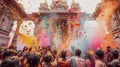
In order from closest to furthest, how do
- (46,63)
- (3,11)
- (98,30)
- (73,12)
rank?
(46,63) → (3,11) → (98,30) → (73,12)

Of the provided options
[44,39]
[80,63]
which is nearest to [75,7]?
[44,39]

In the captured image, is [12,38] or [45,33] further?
[45,33]

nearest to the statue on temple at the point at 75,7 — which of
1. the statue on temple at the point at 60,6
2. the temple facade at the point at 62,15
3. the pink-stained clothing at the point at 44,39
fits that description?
the temple facade at the point at 62,15

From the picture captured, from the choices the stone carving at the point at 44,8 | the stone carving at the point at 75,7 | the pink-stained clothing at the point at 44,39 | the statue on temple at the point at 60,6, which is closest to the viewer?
the pink-stained clothing at the point at 44,39

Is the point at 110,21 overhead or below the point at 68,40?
overhead

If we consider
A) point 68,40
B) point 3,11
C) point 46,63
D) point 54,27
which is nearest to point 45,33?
point 54,27

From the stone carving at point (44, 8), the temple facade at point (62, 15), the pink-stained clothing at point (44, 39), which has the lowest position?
the pink-stained clothing at point (44, 39)

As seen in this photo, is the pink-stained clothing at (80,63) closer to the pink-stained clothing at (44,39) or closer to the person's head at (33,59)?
the person's head at (33,59)

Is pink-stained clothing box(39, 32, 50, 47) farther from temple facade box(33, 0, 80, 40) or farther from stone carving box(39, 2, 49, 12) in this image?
stone carving box(39, 2, 49, 12)

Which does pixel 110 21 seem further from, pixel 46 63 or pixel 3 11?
pixel 46 63

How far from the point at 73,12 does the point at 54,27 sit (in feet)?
14.7

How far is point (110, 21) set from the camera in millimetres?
17297

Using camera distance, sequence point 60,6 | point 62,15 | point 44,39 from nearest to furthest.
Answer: point 44,39 < point 62,15 < point 60,6

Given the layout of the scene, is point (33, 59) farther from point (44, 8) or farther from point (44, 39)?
point (44, 8)
